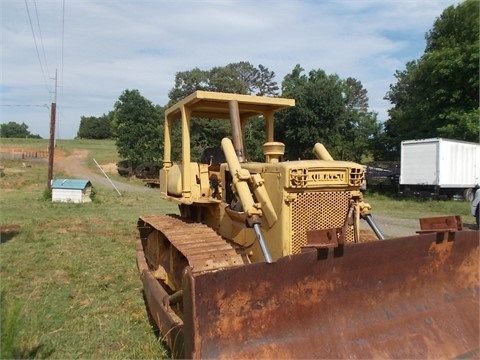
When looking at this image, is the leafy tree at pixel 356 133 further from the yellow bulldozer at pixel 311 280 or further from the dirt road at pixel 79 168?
the yellow bulldozer at pixel 311 280

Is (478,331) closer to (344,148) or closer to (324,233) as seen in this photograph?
(324,233)

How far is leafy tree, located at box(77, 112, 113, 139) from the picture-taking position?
8875 cm

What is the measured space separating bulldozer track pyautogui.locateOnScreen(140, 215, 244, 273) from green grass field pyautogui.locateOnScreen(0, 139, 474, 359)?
0.85m

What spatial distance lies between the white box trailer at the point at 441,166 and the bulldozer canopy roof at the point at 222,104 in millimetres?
16302

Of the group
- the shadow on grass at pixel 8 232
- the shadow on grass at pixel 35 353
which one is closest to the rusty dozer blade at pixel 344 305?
the shadow on grass at pixel 35 353

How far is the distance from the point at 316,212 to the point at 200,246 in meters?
1.18

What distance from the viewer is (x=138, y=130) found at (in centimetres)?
3597

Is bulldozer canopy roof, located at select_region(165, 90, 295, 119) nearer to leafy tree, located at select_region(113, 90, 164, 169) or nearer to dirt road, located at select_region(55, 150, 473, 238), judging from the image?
dirt road, located at select_region(55, 150, 473, 238)

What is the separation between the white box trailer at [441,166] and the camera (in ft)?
66.3

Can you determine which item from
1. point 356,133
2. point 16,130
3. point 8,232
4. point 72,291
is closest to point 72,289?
point 72,291

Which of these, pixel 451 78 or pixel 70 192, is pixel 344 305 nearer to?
pixel 70 192

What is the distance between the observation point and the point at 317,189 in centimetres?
416

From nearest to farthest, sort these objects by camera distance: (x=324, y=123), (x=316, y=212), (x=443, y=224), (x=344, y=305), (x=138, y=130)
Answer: (x=344, y=305)
(x=443, y=224)
(x=316, y=212)
(x=324, y=123)
(x=138, y=130)

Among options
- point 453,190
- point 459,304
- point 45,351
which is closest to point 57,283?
point 45,351
